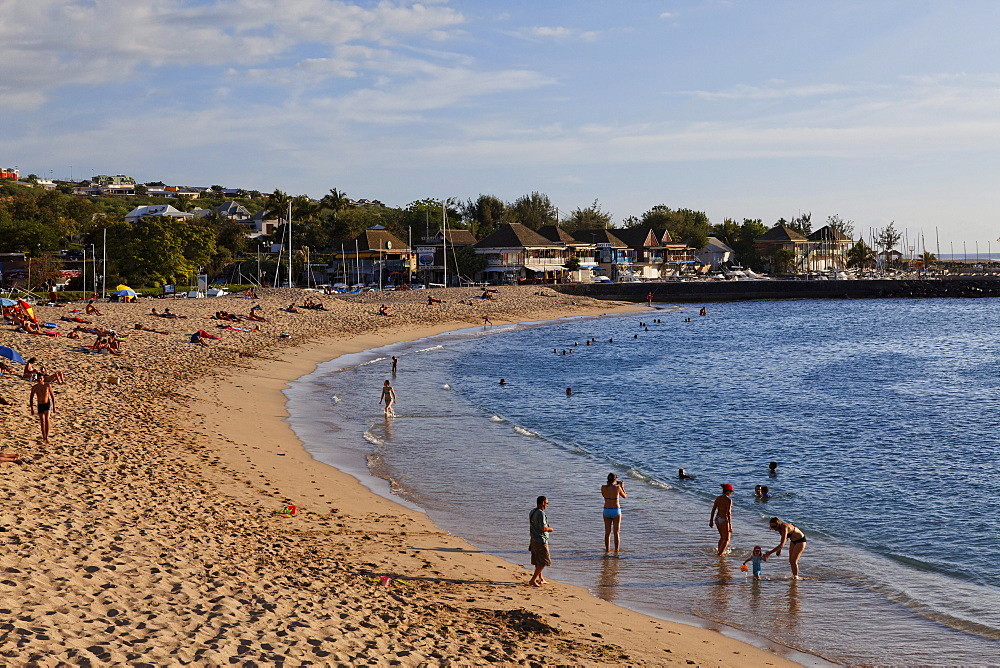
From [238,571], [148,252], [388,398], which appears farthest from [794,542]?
[148,252]

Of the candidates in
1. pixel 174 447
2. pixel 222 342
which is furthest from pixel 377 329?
pixel 174 447

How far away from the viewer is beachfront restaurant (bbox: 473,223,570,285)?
352 ft

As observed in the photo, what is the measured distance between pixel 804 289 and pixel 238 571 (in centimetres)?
11107

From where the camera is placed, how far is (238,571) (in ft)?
38.9

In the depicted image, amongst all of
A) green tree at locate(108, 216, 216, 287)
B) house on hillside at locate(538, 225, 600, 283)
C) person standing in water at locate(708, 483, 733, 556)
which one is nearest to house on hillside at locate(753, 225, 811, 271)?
house on hillside at locate(538, 225, 600, 283)

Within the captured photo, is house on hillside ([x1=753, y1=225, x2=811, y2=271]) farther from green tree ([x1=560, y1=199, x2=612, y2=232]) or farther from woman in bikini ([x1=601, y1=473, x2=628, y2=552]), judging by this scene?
woman in bikini ([x1=601, y1=473, x2=628, y2=552])

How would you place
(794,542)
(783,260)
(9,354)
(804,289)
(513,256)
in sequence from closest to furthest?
(794,542), (9,354), (513,256), (804,289), (783,260)

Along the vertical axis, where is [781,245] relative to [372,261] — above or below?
above

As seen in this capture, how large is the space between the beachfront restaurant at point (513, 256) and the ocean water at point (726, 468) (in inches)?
2170

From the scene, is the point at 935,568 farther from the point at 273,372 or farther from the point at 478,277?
the point at 478,277

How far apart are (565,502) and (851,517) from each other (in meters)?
6.21

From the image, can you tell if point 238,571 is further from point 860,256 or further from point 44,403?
point 860,256

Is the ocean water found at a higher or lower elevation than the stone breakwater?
lower

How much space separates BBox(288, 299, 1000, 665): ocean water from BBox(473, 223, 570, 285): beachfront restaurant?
181ft
